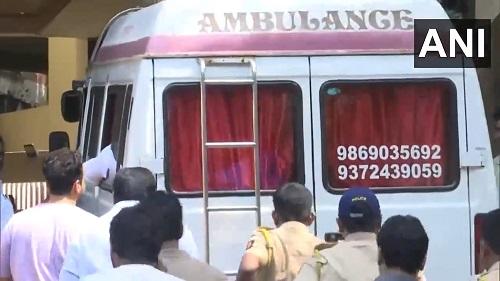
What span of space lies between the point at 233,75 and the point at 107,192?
4.36ft

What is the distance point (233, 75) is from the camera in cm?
637

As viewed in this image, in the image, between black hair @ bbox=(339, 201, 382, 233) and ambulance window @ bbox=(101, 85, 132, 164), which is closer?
black hair @ bbox=(339, 201, 382, 233)

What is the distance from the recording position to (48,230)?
513 centimetres

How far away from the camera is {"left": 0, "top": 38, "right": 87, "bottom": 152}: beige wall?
19953 mm

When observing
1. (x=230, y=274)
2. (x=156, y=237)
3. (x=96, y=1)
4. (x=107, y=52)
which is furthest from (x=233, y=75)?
(x=96, y=1)

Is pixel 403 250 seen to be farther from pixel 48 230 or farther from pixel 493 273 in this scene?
pixel 48 230

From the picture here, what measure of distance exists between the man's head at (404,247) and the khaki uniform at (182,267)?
745mm

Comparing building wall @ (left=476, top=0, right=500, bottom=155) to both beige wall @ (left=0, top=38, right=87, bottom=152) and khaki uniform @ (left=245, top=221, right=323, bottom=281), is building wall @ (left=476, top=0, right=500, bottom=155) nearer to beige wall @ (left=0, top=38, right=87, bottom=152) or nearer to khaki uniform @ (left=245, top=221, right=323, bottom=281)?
khaki uniform @ (left=245, top=221, right=323, bottom=281)

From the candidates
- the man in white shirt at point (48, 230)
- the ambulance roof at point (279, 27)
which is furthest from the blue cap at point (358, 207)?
the ambulance roof at point (279, 27)

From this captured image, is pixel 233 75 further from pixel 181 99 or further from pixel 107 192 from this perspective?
pixel 107 192

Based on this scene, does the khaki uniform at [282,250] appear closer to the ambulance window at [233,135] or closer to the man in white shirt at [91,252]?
the man in white shirt at [91,252]

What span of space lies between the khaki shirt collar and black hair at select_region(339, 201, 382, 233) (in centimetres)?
2

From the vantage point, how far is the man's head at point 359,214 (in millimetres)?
4805

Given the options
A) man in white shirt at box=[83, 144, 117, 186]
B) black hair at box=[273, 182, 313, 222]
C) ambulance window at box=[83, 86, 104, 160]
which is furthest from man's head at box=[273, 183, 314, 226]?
ambulance window at box=[83, 86, 104, 160]
